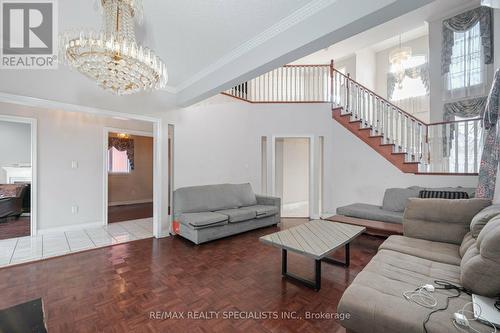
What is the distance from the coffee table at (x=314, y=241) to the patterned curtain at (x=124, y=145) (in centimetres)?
602

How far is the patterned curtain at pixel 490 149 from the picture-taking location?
8.03 feet

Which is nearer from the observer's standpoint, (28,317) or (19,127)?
(28,317)

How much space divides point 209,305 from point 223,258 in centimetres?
101

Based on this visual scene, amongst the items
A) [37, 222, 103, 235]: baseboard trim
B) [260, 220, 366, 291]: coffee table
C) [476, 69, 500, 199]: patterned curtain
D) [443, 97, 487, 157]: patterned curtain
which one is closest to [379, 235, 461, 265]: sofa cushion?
[260, 220, 366, 291]: coffee table

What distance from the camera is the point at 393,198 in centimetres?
397

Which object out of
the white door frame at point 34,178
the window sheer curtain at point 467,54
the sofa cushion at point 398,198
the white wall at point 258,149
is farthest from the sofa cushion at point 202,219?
the window sheer curtain at point 467,54

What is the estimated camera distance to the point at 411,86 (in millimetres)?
6168

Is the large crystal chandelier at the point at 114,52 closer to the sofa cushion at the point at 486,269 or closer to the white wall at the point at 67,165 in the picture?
the sofa cushion at the point at 486,269

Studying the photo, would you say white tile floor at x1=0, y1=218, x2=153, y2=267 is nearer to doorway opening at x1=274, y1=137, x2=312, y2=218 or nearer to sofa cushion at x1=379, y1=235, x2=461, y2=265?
doorway opening at x1=274, y1=137, x2=312, y2=218

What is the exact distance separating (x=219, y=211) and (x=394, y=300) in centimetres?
307

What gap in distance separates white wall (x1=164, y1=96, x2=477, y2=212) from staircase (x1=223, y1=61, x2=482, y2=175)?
0.20 m

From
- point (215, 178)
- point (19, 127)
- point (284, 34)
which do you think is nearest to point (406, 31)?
point (284, 34)

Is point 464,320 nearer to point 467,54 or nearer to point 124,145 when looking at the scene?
point 467,54

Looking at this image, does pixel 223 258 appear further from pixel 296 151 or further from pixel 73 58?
pixel 296 151
